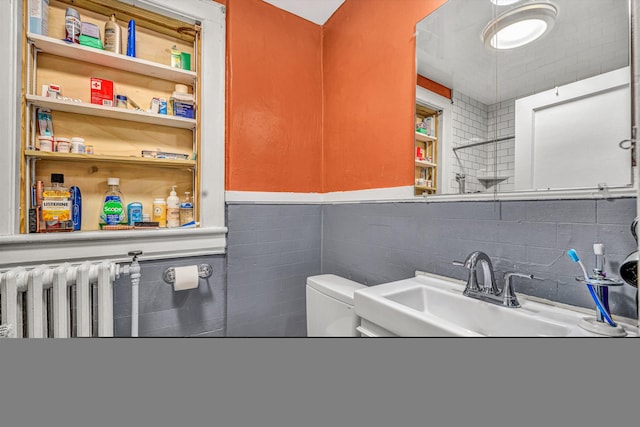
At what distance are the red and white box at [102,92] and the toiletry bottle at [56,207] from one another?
325 millimetres

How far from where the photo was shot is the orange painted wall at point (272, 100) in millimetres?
1250

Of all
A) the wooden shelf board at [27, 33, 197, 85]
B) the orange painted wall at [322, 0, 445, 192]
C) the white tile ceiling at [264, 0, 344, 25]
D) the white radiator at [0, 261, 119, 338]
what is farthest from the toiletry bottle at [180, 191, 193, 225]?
the white tile ceiling at [264, 0, 344, 25]

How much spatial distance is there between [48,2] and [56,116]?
42 cm

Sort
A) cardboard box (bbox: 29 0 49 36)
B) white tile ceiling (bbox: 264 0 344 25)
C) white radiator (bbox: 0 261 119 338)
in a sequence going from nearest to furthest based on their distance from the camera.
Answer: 1. white radiator (bbox: 0 261 119 338)
2. cardboard box (bbox: 29 0 49 36)
3. white tile ceiling (bbox: 264 0 344 25)

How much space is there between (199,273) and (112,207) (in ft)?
1.42

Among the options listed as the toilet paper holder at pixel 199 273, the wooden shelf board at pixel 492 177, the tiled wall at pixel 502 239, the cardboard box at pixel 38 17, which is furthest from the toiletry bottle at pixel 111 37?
the wooden shelf board at pixel 492 177

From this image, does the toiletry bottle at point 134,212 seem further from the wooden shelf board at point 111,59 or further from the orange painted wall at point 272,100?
the wooden shelf board at point 111,59

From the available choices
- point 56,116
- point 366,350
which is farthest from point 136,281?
point 366,350

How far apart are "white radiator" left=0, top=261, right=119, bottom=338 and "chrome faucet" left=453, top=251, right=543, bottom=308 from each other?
3.92 feet

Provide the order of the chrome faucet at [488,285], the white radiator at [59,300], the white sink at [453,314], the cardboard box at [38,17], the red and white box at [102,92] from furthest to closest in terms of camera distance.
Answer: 1. the red and white box at [102,92]
2. the cardboard box at [38,17]
3. the white radiator at [59,300]
4. the chrome faucet at [488,285]
5. the white sink at [453,314]

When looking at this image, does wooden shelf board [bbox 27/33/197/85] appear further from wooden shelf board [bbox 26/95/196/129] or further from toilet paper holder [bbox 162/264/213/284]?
toilet paper holder [bbox 162/264/213/284]

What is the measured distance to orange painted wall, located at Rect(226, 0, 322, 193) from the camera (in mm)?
1250

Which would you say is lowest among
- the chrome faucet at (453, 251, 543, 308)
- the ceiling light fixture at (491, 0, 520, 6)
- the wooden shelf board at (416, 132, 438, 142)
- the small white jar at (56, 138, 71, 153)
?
the chrome faucet at (453, 251, 543, 308)

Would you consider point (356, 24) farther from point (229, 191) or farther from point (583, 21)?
point (229, 191)
